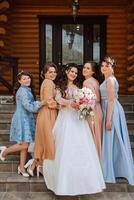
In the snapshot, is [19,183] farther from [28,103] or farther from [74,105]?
[74,105]

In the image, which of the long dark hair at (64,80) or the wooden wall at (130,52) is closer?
the long dark hair at (64,80)

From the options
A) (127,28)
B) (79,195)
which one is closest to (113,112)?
(79,195)

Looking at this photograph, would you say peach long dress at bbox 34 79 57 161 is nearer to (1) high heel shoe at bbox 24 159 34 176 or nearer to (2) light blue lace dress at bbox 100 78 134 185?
(1) high heel shoe at bbox 24 159 34 176

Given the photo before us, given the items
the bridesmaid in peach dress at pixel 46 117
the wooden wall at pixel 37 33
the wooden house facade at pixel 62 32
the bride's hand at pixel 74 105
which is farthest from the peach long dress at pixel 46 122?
the wooden wall at pixel 37 33

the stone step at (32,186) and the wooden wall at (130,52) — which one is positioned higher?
the wooden wall at (130,52)

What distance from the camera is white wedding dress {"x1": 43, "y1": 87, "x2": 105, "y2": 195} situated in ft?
15.4

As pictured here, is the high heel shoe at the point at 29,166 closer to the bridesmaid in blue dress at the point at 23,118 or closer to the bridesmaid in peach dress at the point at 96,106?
the bridesmaid in blue dress at the point at 23,118

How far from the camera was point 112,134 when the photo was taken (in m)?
5.20

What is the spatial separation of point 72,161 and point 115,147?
0.79 metres

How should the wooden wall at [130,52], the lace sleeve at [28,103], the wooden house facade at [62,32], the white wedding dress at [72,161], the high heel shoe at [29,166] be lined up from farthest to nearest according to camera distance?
the wooden house facade at [62,32], the wooden wall at [130,52], the high heel shoe at [29,166], the lace sleeve at [28,103], the white wedding dress at [72,161]

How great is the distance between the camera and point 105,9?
9.91 m

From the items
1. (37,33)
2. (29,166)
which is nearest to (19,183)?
(29,166)

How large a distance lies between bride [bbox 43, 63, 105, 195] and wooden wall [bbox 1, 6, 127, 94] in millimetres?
5008

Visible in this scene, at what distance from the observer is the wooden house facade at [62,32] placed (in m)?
9.89
